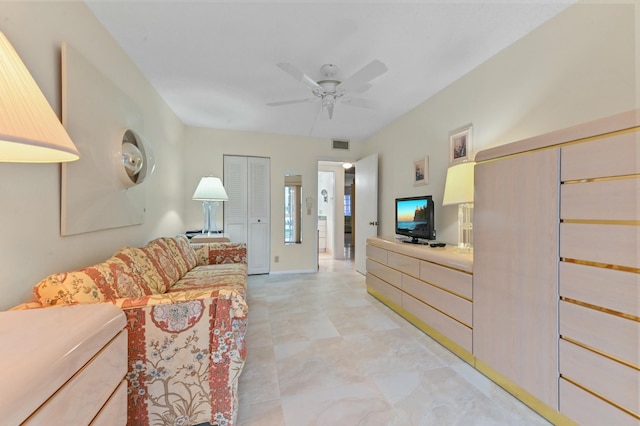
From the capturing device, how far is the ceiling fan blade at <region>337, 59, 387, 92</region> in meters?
1.95

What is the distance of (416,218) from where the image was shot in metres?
2.96

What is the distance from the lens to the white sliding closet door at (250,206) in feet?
14.9

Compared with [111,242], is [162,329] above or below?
below

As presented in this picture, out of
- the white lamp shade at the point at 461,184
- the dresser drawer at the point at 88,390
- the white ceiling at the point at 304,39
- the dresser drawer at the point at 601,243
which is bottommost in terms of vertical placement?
the dresser drawer at the point at 88,390

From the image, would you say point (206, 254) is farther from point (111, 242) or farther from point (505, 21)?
point (505, 21)

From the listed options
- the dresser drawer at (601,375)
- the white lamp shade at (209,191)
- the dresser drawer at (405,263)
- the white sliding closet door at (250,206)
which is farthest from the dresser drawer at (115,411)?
the white sliding closet door at (250,206)

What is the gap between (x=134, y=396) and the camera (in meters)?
1.27

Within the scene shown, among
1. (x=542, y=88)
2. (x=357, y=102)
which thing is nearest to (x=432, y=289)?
(x=542, y=88)

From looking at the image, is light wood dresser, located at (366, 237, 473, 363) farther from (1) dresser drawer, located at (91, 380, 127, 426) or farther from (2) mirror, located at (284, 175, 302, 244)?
(1) dresser drawer, located at (91, 380, 127, 426)

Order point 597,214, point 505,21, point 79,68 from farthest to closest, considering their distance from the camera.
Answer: point 505,21, point 79,68, point 597,214

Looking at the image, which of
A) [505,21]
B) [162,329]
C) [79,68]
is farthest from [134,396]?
[505,21]

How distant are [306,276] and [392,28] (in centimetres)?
372

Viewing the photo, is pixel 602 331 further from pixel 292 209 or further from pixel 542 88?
pixel 292 209

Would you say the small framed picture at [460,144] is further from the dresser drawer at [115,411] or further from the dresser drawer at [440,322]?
the dresser drawer at [115,411]
